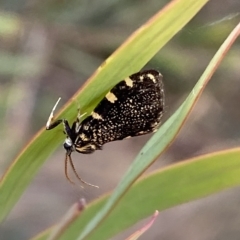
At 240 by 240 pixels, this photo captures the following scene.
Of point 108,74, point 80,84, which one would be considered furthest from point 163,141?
point 80,84

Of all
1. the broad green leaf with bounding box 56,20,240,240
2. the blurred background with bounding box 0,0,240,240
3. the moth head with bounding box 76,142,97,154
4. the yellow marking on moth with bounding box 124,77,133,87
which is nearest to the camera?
the broad green leaf with bounding box 56,20,240,240

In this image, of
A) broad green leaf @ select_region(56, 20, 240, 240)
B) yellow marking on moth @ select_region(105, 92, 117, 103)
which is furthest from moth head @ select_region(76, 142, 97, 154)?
broad green leaf @ select_region(56, 20, 240, 240)

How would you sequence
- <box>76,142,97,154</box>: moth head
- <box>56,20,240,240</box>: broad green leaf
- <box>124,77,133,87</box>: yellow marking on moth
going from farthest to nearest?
<box>76,142,97,154</box>: moth head → <box>124,77,133,87</box>: yellow marking on moth → <box>56,20,240,240</box>: broad green leaf

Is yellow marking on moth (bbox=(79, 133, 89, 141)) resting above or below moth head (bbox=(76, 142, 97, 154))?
above

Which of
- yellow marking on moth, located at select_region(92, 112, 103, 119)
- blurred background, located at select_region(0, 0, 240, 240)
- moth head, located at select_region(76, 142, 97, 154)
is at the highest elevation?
blurred background, located at select_region(0, 0, 240, 240)

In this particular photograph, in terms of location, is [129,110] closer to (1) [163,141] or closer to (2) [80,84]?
(1) [163,141]

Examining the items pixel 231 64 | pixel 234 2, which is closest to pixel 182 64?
pixel 231 64

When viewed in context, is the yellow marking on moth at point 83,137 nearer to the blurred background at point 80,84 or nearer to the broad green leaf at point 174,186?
the broad green leaf at point 174,186

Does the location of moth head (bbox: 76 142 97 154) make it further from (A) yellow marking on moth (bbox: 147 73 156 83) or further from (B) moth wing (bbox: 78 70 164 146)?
(A) yellow marking on moth (bbox: 147 73 156 83)
